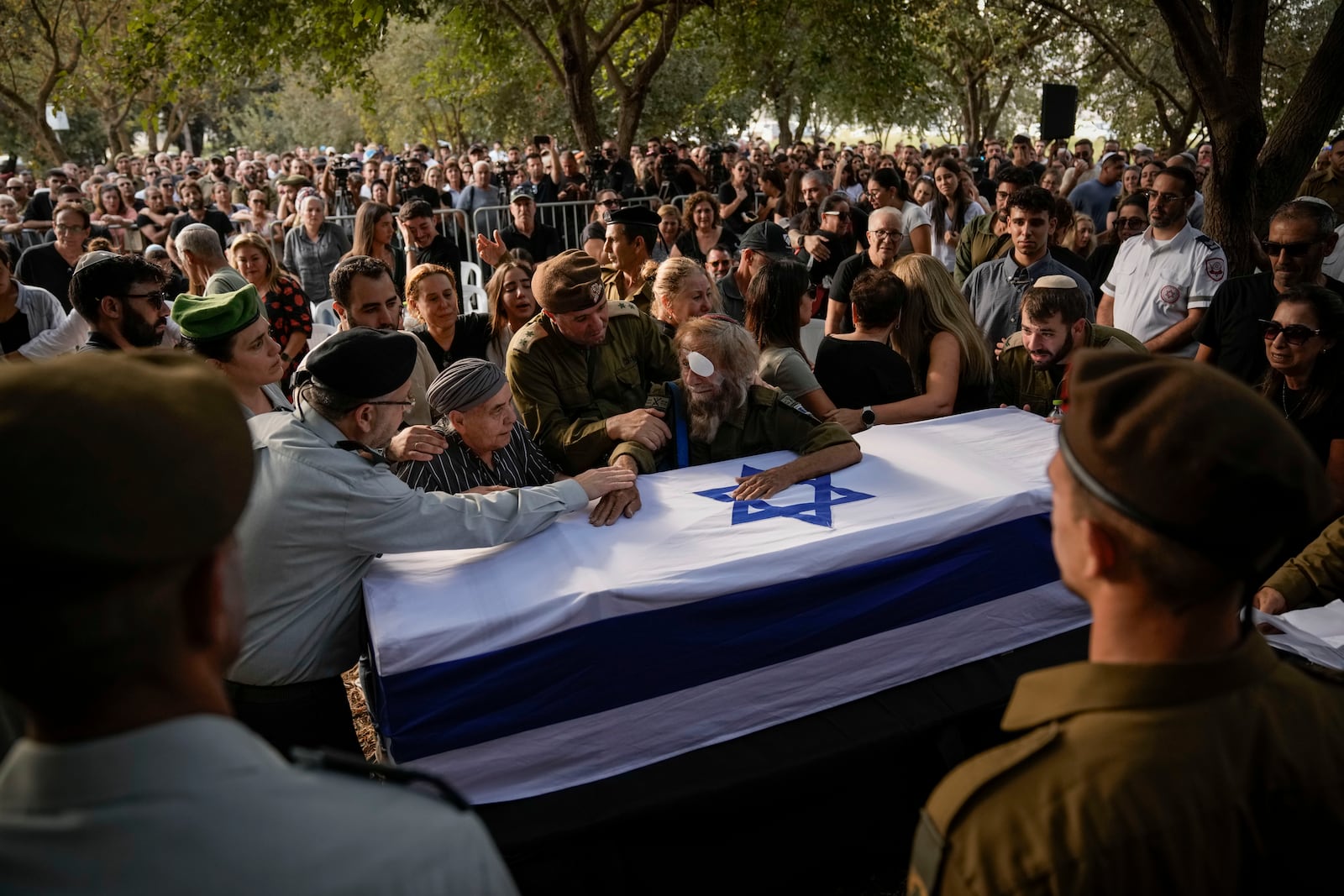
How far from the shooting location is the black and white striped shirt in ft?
10.6

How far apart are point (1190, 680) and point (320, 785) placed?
1.03m

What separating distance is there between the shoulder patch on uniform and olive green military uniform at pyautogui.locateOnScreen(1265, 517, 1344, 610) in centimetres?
185

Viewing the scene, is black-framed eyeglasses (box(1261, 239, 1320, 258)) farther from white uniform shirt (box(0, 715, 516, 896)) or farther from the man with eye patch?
white uniform shirt (box(0, 715, 516, 896))

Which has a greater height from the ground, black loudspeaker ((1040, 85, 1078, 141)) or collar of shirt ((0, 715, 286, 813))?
black loudspeaker ((1040, 85, 1078, 141))

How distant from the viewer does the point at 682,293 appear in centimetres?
446

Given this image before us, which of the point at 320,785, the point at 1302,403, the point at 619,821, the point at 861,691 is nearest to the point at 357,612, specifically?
the point at 619,821

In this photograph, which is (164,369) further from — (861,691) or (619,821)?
(861,691)

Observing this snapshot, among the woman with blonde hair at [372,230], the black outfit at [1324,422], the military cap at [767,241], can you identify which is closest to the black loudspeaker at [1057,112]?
the military cap at [767,241]

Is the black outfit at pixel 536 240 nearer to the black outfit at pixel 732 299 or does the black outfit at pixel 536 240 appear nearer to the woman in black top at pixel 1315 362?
the black outfit at pixel 732 299

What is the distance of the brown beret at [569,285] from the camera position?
3609 mm

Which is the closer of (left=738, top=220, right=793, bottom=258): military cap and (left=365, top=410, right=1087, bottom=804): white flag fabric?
(left=365, top=410, right=1087, bottom=804): white flag fabric

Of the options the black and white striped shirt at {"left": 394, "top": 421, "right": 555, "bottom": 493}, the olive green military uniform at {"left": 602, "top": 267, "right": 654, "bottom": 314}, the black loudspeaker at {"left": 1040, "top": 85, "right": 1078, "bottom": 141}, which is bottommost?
the black and white striped shirt at {"left": 394, "top": 421, "right": 555, "bottom": 493}

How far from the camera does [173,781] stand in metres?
0.94

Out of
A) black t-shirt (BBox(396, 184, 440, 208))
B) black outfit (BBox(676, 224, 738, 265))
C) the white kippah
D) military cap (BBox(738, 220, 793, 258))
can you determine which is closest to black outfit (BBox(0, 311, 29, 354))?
military cap (BBox(738, 220, 793, 258))
